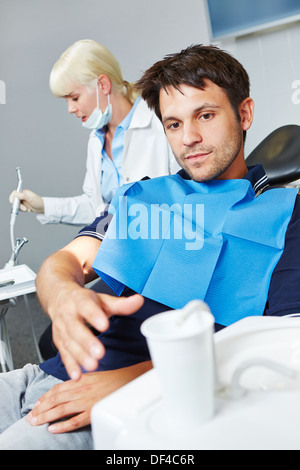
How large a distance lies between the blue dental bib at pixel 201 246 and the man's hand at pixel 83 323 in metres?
0.40

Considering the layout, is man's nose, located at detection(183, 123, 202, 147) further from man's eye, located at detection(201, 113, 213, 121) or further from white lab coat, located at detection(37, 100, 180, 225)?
white lab coat, located at detection(37, 100, 180, 225)

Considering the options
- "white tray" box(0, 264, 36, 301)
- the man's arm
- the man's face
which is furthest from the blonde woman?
the man's arm

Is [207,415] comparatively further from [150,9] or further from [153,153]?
[150,9]

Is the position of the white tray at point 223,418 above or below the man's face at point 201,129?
below

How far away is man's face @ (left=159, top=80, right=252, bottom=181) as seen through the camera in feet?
3.64

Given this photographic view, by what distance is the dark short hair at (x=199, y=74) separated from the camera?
113 cm

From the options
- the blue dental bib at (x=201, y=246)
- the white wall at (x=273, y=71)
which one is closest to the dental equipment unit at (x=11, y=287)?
the blue dental bib at (x=201, y=246)

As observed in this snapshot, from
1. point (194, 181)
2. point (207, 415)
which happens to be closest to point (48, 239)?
point (194, 181)

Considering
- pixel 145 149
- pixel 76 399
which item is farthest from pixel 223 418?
pixel 145 149

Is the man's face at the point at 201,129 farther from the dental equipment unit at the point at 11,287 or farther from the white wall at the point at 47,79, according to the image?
the white wall at the point at 47,79

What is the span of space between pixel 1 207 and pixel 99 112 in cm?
190

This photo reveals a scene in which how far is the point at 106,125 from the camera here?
89.0 inches

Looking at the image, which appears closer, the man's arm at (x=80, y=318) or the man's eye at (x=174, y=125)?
the man's arm at (x=80, y=318)

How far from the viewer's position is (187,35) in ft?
9.76
